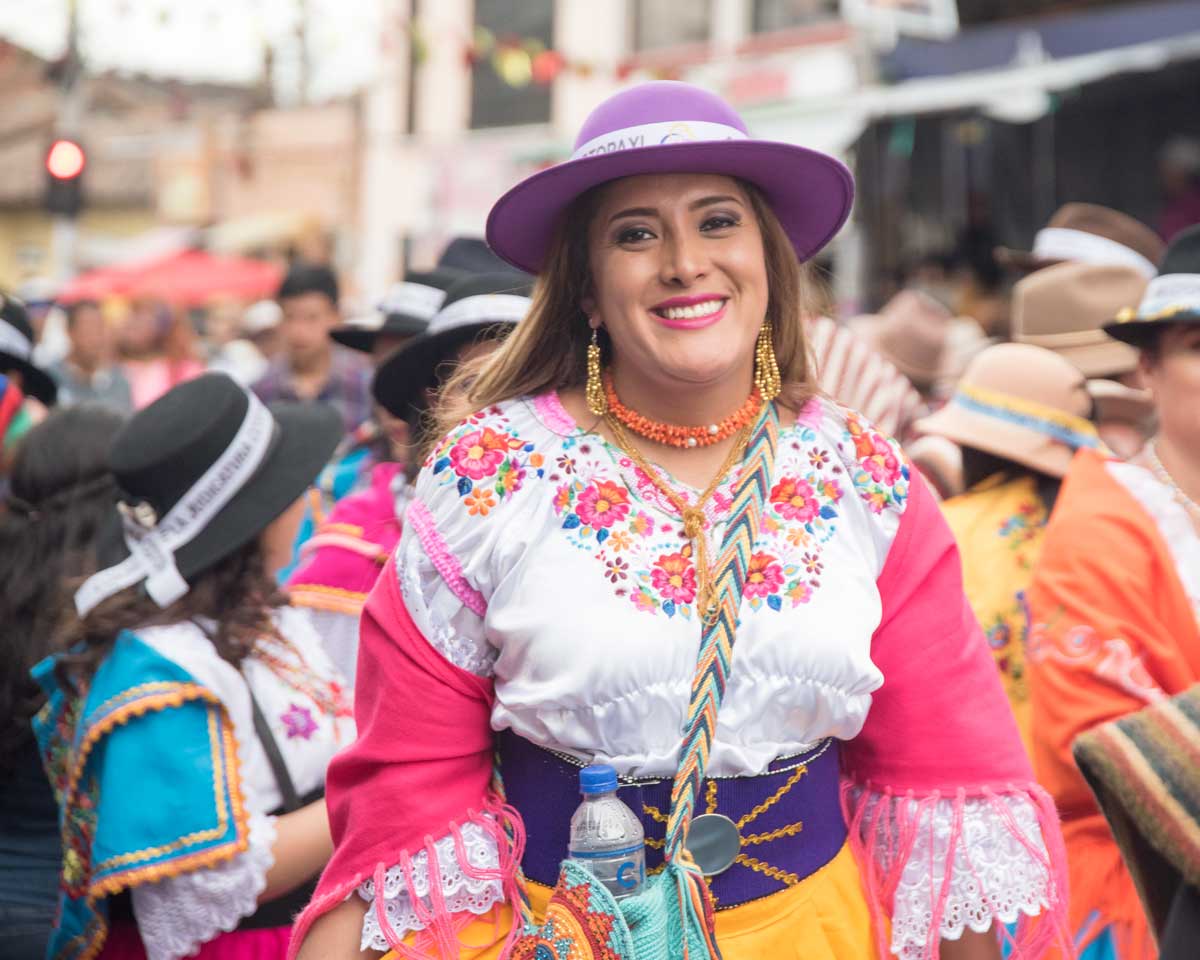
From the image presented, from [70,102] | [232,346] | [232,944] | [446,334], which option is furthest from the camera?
[70,102]

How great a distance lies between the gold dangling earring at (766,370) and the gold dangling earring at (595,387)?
10.8 inches

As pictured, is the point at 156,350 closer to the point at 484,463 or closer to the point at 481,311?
the point at 481,311

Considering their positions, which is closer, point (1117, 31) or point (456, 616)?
point (456, 616)

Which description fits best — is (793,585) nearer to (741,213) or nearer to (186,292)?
(741,213)

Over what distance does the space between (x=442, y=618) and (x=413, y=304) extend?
8.71 feet

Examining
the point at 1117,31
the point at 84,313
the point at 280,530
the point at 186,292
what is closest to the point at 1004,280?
the point at 1117,31

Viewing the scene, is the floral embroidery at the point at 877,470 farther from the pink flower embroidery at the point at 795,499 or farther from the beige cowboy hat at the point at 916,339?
the beige cowboy hat at the point at 916,339

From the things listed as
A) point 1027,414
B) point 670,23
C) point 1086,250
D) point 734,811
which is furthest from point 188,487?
point 670,23

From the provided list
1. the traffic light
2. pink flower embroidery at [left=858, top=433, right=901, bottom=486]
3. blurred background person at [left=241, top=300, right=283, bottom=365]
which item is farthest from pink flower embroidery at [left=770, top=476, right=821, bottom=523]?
the traffic light

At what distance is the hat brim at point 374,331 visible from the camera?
4.83m

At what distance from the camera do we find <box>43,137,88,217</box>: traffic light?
1334 centimetres

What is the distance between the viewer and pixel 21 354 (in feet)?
20.2

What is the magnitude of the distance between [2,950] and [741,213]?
7.87ft

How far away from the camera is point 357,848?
94.3 inches
